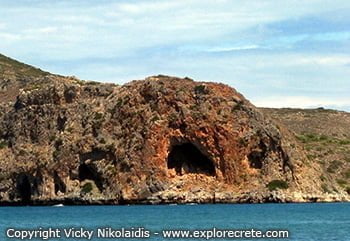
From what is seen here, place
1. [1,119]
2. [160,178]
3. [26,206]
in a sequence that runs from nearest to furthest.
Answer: [160,178]
[26,206]
[1,119]

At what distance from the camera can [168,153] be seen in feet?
392

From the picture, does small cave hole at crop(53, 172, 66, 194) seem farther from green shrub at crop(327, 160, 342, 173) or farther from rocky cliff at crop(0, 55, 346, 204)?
green shrub at crop(327, 160, 342, 173)

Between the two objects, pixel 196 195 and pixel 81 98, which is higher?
pixel 81 98

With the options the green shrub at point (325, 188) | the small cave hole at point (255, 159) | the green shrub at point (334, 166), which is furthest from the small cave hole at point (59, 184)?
the green shrub at point (334, 166)

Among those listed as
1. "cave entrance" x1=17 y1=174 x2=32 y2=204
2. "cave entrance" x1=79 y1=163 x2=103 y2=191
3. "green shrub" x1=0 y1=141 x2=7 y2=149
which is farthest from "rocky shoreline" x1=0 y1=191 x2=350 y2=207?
"green shrub" x1=0 y1=141 x2=7 y2=149

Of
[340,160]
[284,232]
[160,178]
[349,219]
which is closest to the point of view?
[284,232]

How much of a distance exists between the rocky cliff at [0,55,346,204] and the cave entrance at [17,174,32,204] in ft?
1.54

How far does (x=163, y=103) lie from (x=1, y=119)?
3184 cm

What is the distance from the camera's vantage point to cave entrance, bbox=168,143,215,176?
4773 inches

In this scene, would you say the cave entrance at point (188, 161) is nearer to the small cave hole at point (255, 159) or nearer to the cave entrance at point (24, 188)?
the small cave hole at point (255, 159)

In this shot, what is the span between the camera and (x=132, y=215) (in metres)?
92.0

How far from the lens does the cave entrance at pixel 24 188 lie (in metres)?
128

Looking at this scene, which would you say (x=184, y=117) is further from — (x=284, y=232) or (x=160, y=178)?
(x=284, y=232)

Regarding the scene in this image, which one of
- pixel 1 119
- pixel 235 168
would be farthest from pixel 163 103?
pixel 1 119
